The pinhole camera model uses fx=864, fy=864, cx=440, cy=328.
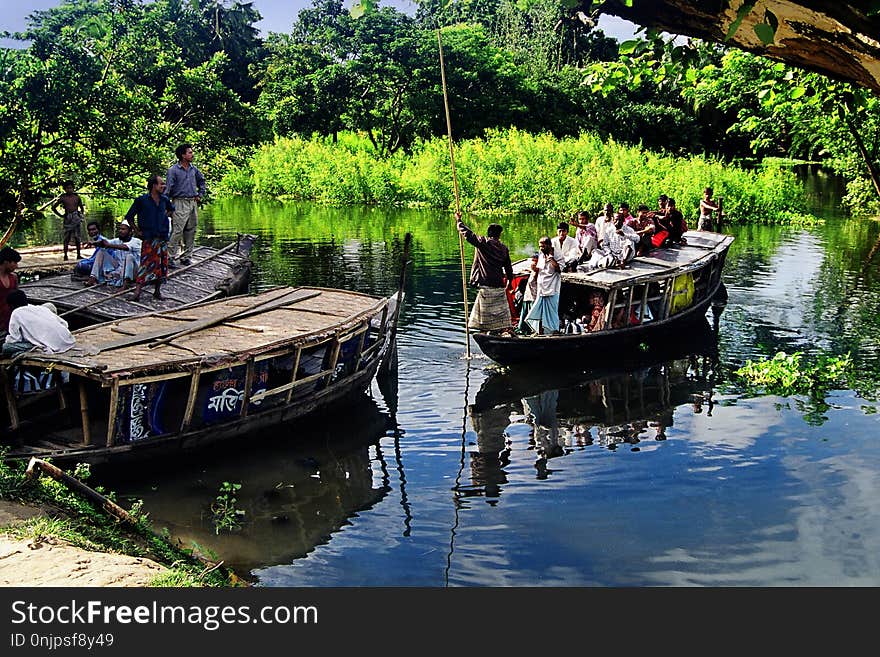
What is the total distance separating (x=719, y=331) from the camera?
1608cm

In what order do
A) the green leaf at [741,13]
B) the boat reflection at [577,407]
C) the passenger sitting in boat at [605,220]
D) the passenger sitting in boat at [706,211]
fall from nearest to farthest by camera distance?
the green leaf at [741,13], the boat reflection at [577,407], the passenger sitting in boat at [605,220], the passenger sitting in boat at [706,211]

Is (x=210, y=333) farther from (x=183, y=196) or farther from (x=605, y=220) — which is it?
(x=605, y=220)

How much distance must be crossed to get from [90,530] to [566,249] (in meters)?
9.22

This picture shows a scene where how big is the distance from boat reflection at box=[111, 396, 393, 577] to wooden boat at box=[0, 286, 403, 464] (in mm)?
338

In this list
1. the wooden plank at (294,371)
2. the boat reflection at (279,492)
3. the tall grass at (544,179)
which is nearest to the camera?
the boat reflection at (279,492)

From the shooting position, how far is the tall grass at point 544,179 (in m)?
30.9

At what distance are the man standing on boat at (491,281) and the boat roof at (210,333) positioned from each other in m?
1.53

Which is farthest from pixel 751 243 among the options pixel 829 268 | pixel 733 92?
pixel 733 92

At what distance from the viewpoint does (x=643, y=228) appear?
1617cm

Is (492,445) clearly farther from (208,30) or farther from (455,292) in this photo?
(208,30)

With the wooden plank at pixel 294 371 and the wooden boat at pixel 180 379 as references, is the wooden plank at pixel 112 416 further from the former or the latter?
the wooden plank at pixel 294 371

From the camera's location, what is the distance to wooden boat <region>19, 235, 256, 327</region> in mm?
11844

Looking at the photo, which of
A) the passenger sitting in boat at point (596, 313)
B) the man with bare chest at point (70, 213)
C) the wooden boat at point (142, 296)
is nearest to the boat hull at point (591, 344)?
the passenger sitting in boat at point (596, 313)

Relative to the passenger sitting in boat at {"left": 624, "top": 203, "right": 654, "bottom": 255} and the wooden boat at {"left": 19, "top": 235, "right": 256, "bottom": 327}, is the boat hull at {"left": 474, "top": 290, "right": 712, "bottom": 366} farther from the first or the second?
the wooden boat at {"left": 19, "top": 235, "right": 256, "bottom": 327}
